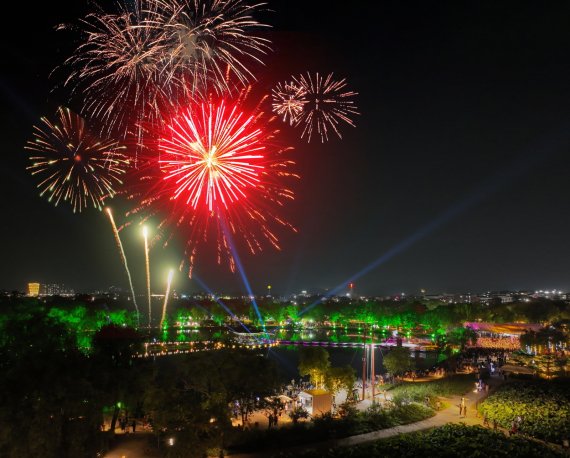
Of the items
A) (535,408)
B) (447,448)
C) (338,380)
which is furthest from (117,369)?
(535,408)

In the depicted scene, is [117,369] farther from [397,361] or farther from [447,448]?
[397,361]

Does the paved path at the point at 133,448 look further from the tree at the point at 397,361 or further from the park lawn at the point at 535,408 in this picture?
the tree at the point at 397,361

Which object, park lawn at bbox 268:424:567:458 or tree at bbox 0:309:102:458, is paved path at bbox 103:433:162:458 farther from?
park lawn at bbox 268:424:567:458

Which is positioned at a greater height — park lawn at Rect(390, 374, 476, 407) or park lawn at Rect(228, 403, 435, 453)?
park lawn at Rect(390, 374, 476, 407)

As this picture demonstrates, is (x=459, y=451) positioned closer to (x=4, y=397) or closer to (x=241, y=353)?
(x=241, y=353)

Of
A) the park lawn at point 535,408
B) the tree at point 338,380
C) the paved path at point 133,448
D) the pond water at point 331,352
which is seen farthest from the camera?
the pond water at point 331,352

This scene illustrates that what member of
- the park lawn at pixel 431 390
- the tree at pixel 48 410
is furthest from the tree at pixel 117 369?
the park lawn at pixel 431 390

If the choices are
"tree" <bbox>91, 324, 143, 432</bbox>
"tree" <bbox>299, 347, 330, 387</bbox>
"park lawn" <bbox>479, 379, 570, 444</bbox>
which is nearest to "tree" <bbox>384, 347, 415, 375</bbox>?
"park lawn" <bbox>479, 379, 570, 444</bbox>

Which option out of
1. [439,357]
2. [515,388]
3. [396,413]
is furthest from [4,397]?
[439,357]
